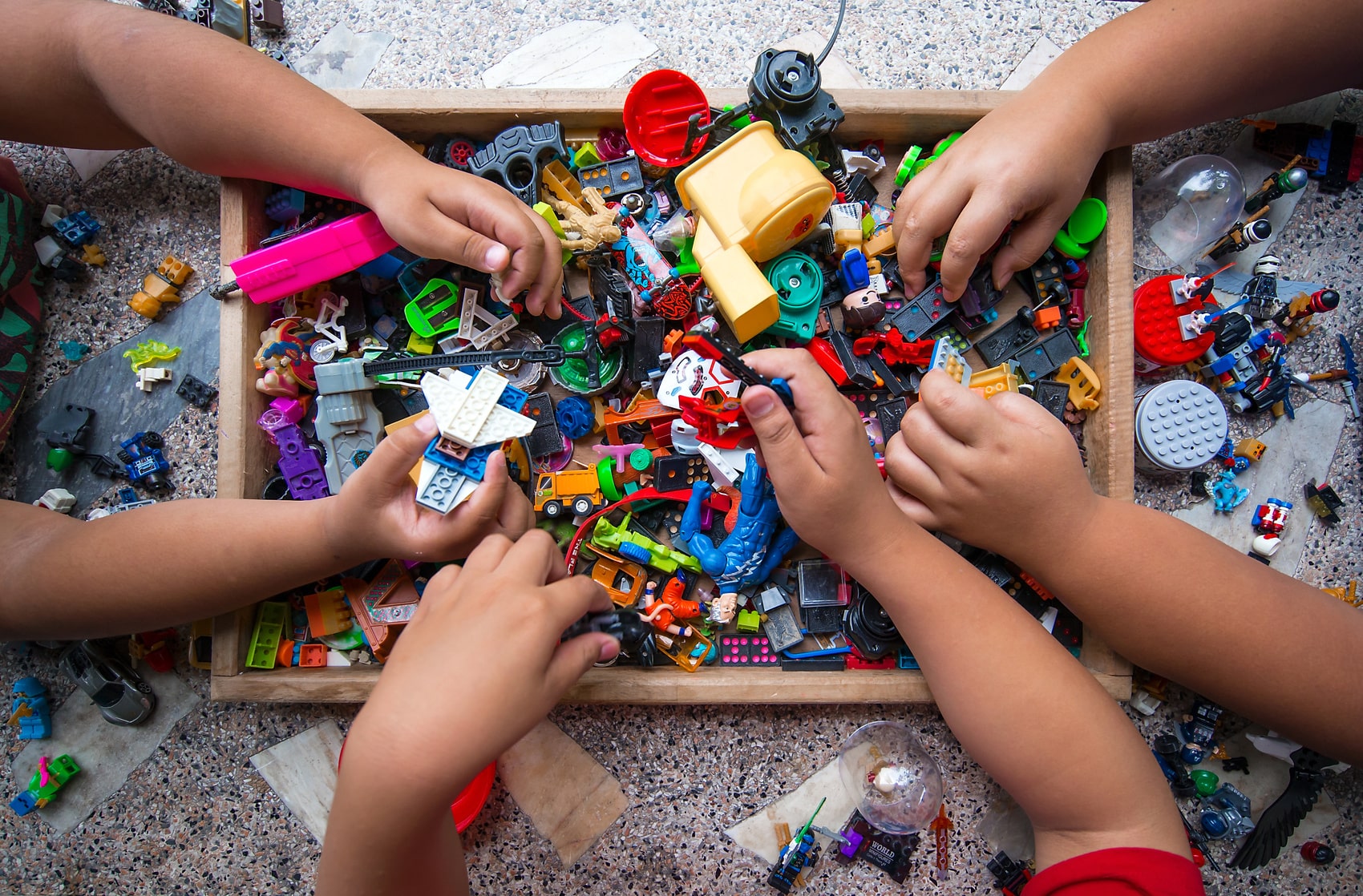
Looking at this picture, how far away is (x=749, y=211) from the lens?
79cm

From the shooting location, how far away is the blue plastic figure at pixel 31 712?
36.6 inches

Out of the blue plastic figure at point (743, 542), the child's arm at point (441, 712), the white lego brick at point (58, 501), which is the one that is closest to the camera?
the child's arm at point (441, 712)

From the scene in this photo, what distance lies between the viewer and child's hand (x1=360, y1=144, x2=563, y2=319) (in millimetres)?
788

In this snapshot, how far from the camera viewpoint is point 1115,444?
839 millimetres

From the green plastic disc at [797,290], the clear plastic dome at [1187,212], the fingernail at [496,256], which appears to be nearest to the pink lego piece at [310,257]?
the fingernail at [496,256]

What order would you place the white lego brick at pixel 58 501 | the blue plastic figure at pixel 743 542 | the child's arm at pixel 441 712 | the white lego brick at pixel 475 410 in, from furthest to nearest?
the white lego brick at pixel 58 501, the blue plastic figure at pixel 743 542, the white lego brick at pixel 475 410, the child's arm at pixel 441 712

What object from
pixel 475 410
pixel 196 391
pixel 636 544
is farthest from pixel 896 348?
pixel 196 391

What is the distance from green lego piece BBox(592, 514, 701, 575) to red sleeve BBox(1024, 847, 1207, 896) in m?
0.50

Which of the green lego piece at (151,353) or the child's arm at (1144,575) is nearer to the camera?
the child's arm at (1144,575)

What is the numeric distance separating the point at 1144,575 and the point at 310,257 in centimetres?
99

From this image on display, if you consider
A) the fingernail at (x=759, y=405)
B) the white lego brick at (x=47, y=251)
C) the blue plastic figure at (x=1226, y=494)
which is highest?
the white lego brick at (x=47, y=251)

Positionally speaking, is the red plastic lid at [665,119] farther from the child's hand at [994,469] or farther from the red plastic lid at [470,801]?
the red plastic lid at [470,801]

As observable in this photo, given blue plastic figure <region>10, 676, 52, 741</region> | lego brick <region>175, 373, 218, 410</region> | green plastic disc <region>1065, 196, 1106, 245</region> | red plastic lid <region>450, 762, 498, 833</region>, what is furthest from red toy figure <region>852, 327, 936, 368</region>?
blue plastic figure <region>10, 676, 52, 741</region>

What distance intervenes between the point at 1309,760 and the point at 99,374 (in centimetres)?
163
